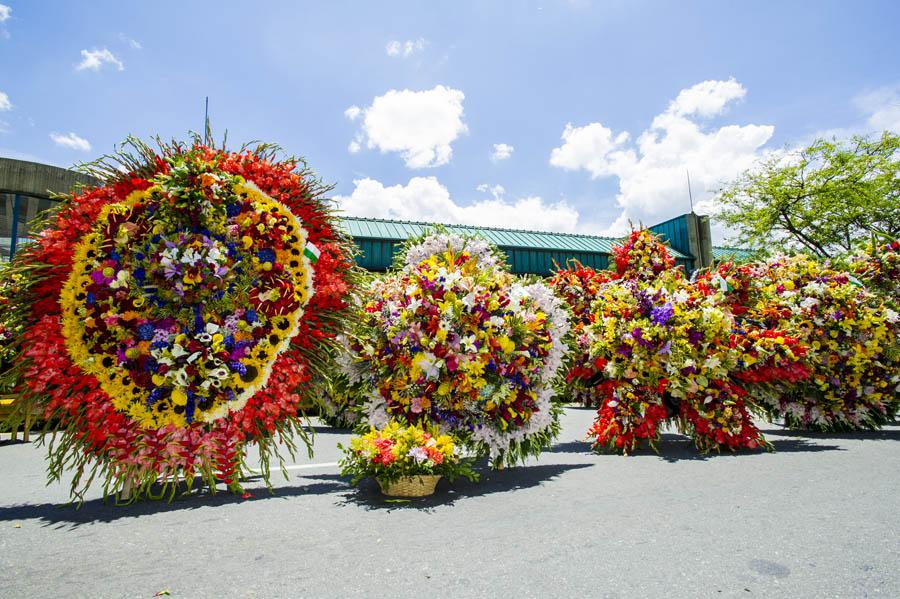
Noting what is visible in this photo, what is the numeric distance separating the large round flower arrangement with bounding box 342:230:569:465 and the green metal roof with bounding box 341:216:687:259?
16.1m

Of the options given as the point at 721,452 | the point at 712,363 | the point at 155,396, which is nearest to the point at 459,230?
the point at 712,363

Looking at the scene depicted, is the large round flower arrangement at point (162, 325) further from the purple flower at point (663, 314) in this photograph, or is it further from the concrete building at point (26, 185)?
the concrete building at point (26, 185)

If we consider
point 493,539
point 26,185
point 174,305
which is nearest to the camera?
point 493,539

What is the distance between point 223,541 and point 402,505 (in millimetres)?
1595

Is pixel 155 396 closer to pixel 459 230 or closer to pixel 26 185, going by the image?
pixel 26 185

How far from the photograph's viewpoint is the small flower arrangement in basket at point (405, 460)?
4.88 m

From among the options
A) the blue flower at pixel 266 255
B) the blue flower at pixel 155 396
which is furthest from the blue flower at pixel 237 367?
the blue flower at pixel 266 255

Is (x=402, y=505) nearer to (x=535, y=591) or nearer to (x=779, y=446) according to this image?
(x=535, y=591)

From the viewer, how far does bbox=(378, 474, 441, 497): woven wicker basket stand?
4941mm

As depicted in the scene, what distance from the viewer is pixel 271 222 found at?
4.70 metres

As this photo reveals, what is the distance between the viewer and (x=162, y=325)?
4.32 metres

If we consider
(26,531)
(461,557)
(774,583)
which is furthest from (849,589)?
(26,531)

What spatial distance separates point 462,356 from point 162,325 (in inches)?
113

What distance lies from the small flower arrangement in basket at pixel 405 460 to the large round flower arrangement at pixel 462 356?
0.57 meters
